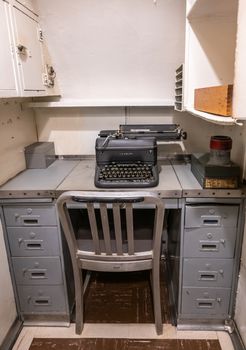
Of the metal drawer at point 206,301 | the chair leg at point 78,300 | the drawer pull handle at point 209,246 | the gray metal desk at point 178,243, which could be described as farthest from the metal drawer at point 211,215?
the chair leg at point 78,300

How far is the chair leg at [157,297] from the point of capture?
138cm

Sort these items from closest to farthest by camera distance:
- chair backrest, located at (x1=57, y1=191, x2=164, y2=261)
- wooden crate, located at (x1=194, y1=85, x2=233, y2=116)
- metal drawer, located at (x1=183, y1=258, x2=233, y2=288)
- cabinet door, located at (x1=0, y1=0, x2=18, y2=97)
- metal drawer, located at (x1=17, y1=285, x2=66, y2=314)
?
wooden crate, located at (x1=194, y1=85, x2=233, y2=116)
chair backrest, located at (x1=57, y1=191, x2=164, y2=261)
cabinet door, located at (x1=0, y1=0, x2=18, y2=97)
metal drawer, located at (x1=183, y1=258, x2=233, y2=288)
metal drawer, located at (x1=17, y1=285, x2=66, y2=314)

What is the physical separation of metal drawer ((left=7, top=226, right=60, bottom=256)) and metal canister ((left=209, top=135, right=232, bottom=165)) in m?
0.95

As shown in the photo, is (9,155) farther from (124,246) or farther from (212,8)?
(212,8)

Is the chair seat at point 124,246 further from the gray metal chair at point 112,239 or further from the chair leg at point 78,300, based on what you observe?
the chair leg at point 78,300

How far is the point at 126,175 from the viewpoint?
1.49 meters

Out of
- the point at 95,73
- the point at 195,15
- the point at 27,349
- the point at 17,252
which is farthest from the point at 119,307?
the point at 195,15

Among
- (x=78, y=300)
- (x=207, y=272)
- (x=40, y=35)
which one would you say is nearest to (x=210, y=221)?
(x=207, y=272)

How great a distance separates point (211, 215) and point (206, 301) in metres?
0.54

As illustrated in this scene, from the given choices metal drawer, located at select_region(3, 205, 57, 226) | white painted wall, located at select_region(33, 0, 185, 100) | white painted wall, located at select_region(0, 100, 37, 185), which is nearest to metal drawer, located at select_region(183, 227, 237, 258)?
metal drawer, located at select_region(3, 205, 57, 226)

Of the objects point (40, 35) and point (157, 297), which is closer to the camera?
point (157, 297)

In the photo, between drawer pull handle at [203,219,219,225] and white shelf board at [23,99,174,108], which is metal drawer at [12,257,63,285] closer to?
drawer pull handle at [203,219,219,225]

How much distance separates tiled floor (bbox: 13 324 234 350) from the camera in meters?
1.52

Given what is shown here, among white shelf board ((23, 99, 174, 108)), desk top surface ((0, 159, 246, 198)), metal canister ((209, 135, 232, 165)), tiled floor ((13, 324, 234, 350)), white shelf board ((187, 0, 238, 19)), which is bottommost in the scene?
tiled floor ((13, 324, 234, 350))
